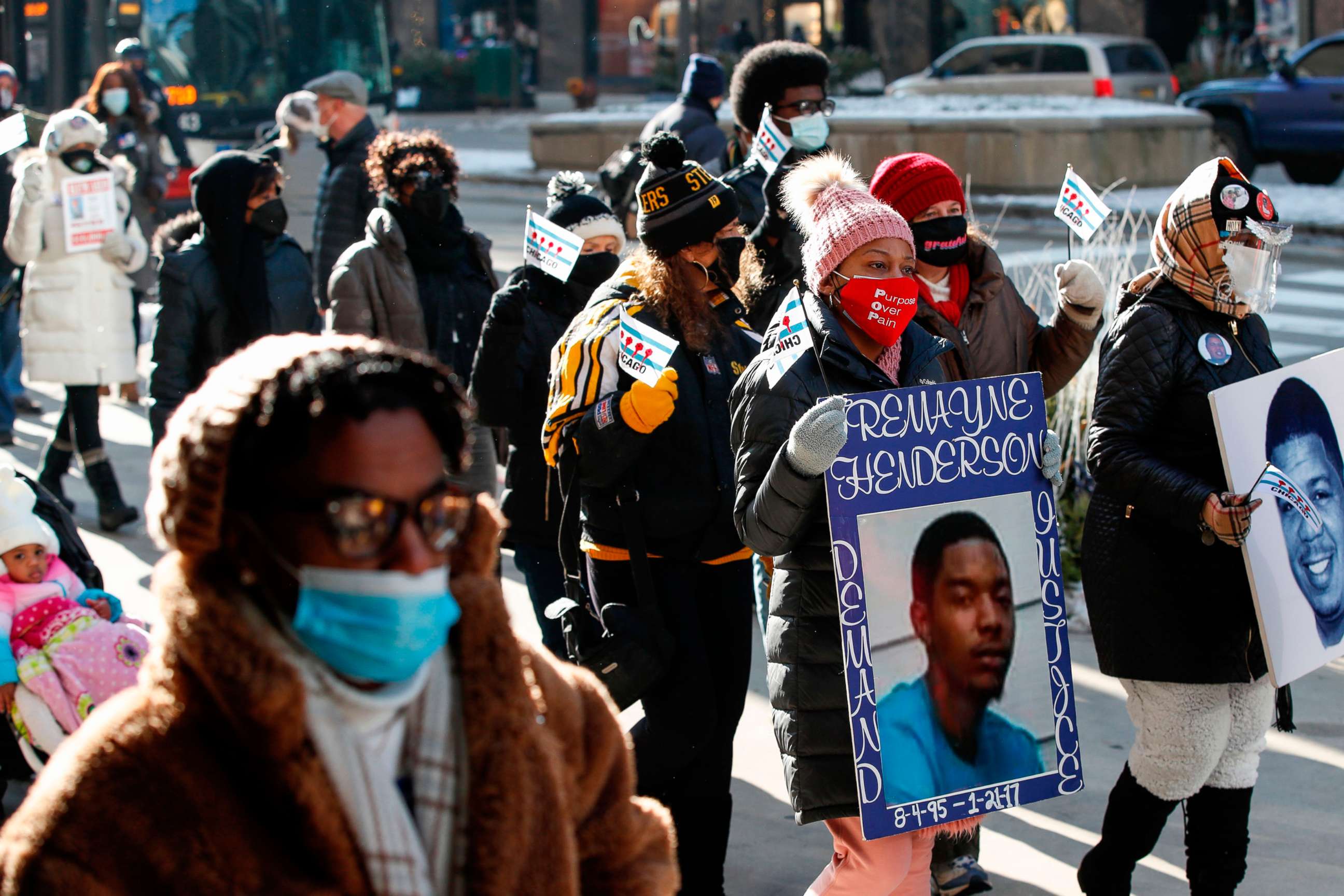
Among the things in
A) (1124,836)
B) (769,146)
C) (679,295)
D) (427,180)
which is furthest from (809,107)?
(1124,836)

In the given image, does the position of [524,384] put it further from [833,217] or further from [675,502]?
[833,217]

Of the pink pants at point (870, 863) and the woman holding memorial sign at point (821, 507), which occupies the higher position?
the woman holding memorial sign at point (821, 507)

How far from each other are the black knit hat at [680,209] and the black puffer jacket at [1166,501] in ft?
3.58

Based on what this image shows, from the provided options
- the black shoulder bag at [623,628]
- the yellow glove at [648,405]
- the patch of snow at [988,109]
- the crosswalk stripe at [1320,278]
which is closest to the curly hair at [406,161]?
the black shoulder bag at [623,628]

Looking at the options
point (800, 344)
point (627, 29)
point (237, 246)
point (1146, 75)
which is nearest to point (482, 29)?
point (627, 29)

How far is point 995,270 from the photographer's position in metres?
4.47

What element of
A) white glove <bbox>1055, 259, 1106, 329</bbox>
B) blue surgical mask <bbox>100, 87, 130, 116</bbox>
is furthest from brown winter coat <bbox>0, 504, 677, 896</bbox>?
blue surgical mask <bbox>100, 87, 130, 116</bbox>

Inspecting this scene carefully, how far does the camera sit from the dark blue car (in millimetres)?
18547

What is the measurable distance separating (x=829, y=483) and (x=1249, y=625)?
48.0 inches

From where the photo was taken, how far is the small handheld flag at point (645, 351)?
149 inches

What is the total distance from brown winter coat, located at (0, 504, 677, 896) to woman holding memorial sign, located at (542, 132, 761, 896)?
2070mm

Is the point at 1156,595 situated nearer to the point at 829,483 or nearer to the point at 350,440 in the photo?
the point at 829,483

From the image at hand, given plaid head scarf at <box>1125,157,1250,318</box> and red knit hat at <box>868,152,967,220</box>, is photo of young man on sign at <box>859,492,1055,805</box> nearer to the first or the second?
plaid head scarf at <box>1125,157,1250,318</box>

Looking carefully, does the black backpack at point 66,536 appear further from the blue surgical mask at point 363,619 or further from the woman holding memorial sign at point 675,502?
the blue surgical mask at point 363,619
